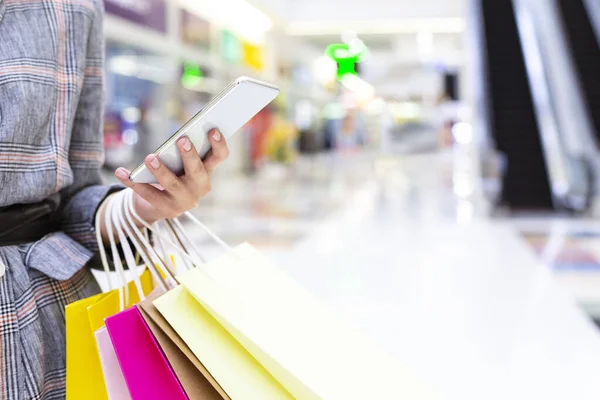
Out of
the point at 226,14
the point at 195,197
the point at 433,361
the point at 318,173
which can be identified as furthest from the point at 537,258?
the point at 318,173

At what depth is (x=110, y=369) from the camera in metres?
0.96

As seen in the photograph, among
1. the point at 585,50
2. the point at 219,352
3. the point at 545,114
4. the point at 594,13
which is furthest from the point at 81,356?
the point at 594,13

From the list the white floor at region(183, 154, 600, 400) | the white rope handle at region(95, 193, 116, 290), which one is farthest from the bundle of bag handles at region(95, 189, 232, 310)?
the white floor at region(183, 154, 600, 400)

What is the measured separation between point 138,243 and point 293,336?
0.32 m

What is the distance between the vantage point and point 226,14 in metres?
13.8

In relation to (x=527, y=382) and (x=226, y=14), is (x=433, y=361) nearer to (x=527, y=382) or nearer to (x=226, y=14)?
(x=527, y=382)

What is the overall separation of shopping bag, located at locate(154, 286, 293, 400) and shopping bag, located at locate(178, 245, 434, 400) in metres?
0.02

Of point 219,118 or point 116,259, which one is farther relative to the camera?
point 116,259

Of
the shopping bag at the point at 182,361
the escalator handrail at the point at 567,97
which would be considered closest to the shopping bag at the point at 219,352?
the shopping bag at the point at 182,361

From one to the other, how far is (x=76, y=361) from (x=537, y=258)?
506 centimetres

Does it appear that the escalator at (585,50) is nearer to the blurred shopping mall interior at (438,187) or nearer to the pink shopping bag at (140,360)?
the blurred shopping mall interior at (438,187)

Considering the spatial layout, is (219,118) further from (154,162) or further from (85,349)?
(85,349)

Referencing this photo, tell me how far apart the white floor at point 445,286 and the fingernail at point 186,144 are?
4.43 feet

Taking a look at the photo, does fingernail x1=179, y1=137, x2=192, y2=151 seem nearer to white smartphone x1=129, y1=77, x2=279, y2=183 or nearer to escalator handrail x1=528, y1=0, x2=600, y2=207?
white smartphone x1=129, y1=77, x2=279, y2=183
